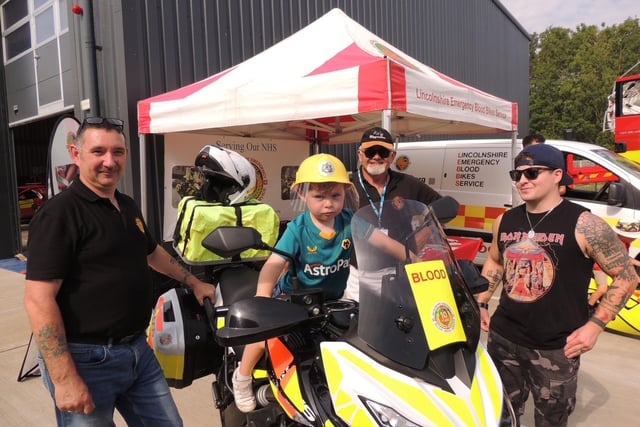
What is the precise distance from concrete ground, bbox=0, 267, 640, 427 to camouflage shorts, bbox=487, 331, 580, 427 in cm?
94

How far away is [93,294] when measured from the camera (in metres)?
1.62

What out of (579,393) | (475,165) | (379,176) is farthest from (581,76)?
(379,176)

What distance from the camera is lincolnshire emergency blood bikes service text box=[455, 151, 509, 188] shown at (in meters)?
6.28

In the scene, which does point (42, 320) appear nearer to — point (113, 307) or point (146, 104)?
point (113, 307)

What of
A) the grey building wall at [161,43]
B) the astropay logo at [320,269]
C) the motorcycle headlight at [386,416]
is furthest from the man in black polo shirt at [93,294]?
the grey building wall at [161,43]

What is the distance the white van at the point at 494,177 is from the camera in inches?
207

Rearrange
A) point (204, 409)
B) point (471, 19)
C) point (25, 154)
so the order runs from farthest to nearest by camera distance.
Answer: point (25, 154) → point (471, 19) → point (204, 409)

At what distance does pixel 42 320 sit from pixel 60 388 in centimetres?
25

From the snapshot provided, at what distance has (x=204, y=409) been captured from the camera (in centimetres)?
310

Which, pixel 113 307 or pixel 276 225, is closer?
pixel 113 307

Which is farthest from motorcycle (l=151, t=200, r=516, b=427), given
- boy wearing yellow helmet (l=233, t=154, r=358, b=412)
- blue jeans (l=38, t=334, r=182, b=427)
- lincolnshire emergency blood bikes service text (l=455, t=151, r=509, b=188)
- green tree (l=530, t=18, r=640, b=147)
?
green tree (l=530, t=18, r=640, b=147)

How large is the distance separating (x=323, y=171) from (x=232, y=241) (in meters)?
0.51

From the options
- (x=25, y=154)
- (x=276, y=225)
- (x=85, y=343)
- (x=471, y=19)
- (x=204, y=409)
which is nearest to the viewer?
(x=85, y=343)

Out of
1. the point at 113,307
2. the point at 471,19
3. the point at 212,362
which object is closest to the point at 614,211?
the point at 212,362
